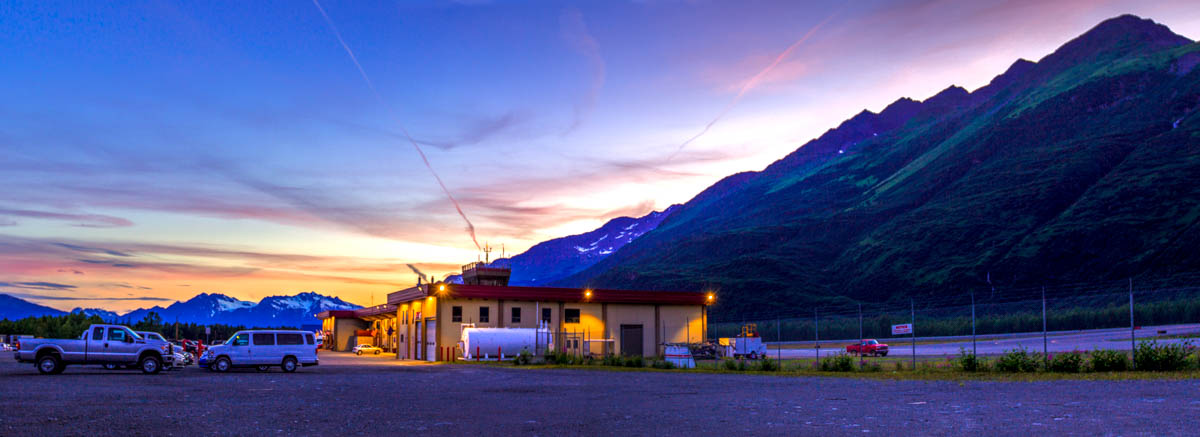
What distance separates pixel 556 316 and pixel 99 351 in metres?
33.3

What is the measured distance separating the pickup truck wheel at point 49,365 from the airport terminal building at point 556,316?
986 inches

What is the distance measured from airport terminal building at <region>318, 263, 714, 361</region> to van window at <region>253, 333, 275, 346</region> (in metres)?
16.9

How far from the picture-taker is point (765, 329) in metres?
133

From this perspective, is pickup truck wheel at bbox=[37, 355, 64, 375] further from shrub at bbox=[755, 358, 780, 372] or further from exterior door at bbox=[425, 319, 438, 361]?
shrub at bbox=[755, 358, 780, 372]

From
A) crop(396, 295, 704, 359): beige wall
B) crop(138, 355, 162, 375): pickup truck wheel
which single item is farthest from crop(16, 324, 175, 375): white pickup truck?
crop(396, 295, 704, 359): beige wall

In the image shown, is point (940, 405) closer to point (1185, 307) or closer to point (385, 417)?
point (385, 417)

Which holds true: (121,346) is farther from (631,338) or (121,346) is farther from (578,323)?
(631,338)

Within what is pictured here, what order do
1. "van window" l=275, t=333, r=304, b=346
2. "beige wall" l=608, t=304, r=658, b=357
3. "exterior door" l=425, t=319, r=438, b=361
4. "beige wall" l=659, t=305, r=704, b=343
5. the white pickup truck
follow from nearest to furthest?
1. the white pickup truck
2. "van window" l=275, t=333, r=304, b=346
3. "exterior door" l=425, t=319, r=438, b=361
4. "beige wall" l=608, t=304, r=658, b=357
5. "beige wall" l=659, t=305, r=704, b=343

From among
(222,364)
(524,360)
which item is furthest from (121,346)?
(524,360)

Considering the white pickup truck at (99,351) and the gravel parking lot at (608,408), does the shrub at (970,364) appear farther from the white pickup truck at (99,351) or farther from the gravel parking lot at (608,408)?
the white pickup truck at (99,351)

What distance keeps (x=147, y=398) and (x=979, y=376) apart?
2442 centimetres

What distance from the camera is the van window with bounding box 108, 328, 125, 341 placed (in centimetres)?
3475

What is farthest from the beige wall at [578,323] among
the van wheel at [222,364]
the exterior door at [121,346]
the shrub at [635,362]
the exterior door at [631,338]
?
the exterior door at [121,346]

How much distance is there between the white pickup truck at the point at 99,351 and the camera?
1291 inches
